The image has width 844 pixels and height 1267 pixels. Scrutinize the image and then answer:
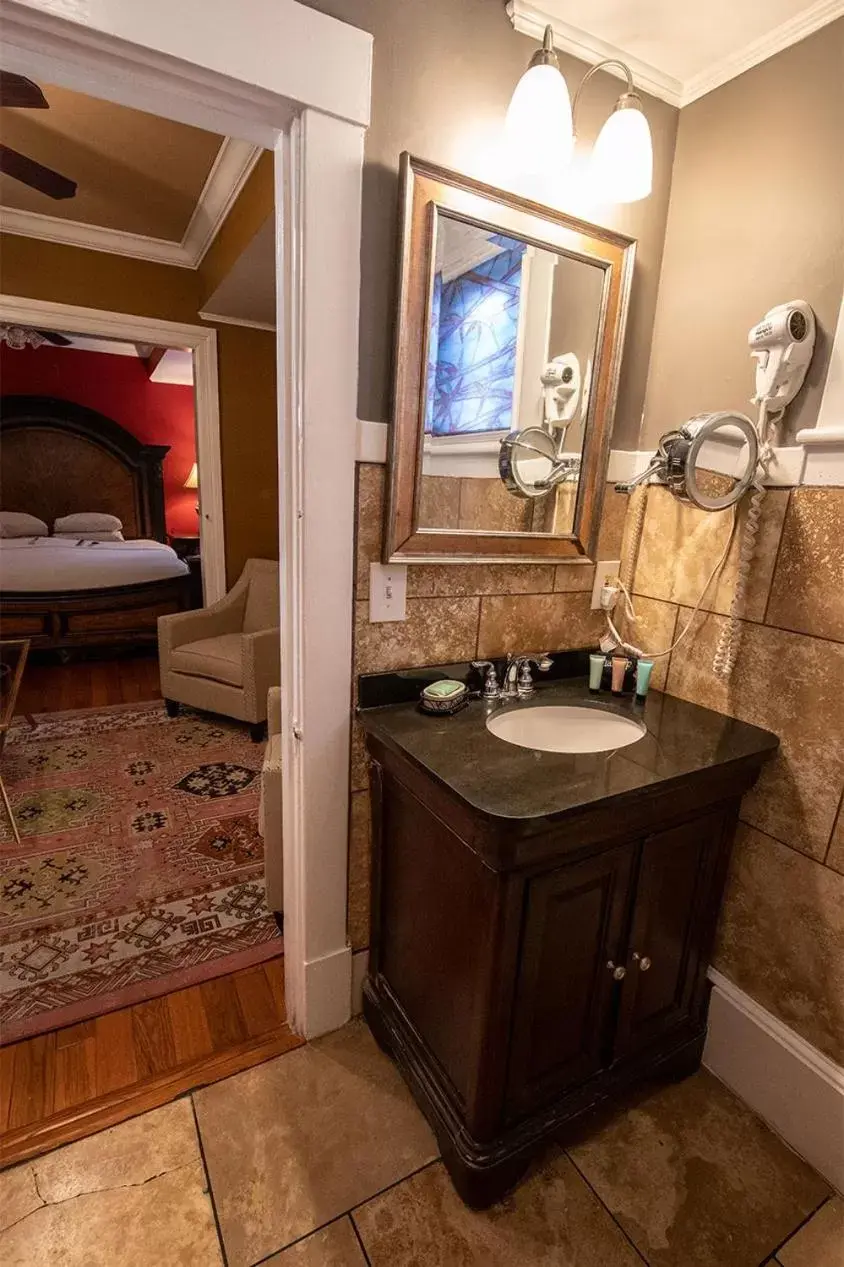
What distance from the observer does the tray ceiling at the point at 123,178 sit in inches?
81.6

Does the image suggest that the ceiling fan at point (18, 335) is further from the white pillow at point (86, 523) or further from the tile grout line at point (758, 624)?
the tile grout line at point (758, 624)

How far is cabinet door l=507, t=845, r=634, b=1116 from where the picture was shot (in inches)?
39.7

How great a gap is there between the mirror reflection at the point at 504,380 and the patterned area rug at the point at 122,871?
1.47 metres

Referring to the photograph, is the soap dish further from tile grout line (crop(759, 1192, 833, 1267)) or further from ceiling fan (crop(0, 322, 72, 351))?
ceiling fan (crop(0, 322, 72, 351))

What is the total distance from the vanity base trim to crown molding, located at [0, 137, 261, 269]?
2.89 meters

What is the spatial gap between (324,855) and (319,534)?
751 mm

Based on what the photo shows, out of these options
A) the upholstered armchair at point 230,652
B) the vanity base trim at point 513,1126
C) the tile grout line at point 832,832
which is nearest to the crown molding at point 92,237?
the upholstered armchair at point 230,652

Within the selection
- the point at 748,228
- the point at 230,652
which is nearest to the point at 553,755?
the point at 748,228

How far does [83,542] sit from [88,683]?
1893 millimetres

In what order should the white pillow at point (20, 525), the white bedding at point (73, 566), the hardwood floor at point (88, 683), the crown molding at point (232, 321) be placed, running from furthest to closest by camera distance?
the white pillow at point (20, 525) → the white bedding at point (73, 566) → the hardwood floor at point (88, 683) → the crown molding at point (232, 321)

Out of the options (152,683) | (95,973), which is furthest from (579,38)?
(152,683)

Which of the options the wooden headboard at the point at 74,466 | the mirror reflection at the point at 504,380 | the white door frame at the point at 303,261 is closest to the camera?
the white door frame at the point at 303,261

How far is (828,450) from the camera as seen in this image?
1.12 meters

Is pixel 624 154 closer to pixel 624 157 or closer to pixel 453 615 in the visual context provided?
pixel 624 157
